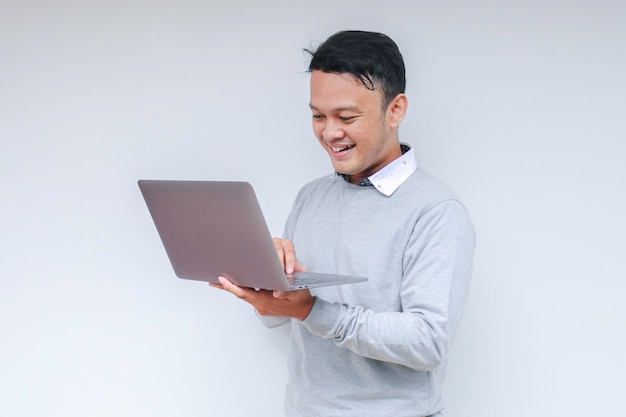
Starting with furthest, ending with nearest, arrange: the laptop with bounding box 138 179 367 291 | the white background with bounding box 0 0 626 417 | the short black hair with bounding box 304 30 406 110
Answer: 1. the white background with bounding box 0 0 626 417
2. the short black hair with bounding box 304 30 406 110
3. the laptop with bounding box 138 179 367 291

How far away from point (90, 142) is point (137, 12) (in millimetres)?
304

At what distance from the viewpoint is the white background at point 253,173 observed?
1.84 meters

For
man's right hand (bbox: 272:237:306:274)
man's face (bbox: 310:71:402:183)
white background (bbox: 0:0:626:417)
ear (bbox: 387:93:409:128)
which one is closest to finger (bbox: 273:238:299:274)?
man's right hand (bbox: 272:237:306:274)

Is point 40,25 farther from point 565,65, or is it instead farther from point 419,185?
point 565,65

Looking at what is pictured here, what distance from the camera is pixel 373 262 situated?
156 centimetres

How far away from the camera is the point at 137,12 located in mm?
1950

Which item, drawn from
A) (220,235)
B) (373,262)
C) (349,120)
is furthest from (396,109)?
(220,235)

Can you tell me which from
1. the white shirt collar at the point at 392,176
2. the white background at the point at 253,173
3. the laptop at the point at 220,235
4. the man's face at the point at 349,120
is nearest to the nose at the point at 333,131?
the man's face at the point at 349,120

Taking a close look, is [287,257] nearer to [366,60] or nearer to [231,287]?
[231,287]

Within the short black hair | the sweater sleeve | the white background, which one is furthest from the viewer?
the white background

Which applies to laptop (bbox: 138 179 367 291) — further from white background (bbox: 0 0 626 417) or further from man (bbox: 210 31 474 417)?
white background (bbox: 0 0 626 417)

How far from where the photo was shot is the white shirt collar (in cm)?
159

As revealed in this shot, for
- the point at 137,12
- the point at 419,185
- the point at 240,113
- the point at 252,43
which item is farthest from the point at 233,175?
the point at 419,185

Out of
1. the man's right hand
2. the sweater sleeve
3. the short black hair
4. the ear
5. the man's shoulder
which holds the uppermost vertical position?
the short black hair
